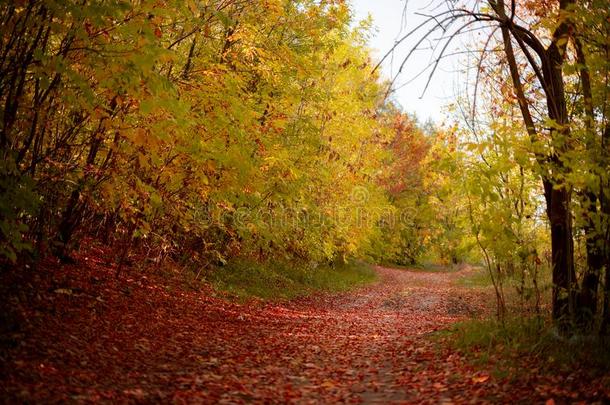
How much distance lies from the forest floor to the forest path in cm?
2

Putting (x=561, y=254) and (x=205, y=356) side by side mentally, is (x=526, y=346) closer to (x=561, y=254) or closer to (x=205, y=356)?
(x=561, y=254)

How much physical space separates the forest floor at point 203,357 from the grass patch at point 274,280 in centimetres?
280

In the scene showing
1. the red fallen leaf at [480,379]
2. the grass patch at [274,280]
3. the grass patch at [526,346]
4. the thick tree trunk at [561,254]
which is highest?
the thick tree trunk at [561,254]

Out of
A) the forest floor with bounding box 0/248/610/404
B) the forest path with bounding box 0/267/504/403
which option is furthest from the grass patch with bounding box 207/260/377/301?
the forest floor with bounding box 0/248/610/404

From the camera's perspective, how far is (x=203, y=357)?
257 inches

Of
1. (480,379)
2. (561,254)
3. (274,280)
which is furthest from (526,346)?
(274,280)

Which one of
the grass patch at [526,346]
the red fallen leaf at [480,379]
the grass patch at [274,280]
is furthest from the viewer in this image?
the grass patch at [274,280]

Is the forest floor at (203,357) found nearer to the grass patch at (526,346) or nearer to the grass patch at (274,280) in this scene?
the grass patch at (526,346)

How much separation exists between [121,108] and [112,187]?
1231mm

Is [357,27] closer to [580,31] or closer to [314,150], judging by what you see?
[314,150]

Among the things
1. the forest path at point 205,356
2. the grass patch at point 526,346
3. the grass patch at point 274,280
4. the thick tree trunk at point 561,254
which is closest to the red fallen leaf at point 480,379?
the forest path at point 205,356

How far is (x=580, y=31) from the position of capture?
6090 mm

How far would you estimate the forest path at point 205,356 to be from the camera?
485cm

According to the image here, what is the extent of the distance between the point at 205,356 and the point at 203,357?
0.08 metres
